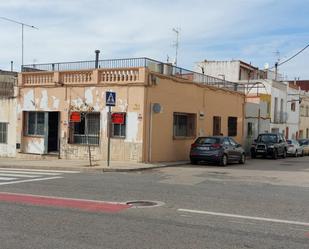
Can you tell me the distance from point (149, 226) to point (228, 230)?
131 centimetres

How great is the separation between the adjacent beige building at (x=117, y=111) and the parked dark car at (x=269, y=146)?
6163mm

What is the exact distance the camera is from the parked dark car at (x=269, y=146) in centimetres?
3372

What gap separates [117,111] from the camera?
23562 mm

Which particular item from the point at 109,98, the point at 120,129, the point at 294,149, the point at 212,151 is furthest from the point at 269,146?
the point at 109,98

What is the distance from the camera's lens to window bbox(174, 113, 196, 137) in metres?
26.3

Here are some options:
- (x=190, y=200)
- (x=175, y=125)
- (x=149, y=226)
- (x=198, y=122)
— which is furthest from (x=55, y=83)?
(x=149, y=226)

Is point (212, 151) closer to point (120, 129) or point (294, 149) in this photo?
point (120, 129)

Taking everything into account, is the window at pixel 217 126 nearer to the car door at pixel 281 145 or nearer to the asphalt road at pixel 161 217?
the car door at pixel 281 145

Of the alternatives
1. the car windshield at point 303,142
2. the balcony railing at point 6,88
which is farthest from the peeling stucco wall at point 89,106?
the car windshield at point 303,142

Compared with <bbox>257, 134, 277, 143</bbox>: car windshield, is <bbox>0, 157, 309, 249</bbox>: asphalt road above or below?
below

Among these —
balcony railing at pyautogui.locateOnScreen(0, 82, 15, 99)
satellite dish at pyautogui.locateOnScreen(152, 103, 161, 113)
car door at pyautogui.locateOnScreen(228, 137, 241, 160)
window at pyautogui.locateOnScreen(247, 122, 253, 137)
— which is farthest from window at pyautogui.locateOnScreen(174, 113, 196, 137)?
window at pyautogui.locateOnScreen(247, 122, 253, 137)

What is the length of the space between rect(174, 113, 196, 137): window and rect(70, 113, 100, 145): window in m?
4.36

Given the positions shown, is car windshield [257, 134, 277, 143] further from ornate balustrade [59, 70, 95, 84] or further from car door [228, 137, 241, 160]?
ornate balustrade [59, 70, 95, 84]

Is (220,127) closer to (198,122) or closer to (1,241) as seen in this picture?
(198,122)
